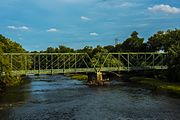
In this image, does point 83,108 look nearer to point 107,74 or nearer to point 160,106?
point 160,106

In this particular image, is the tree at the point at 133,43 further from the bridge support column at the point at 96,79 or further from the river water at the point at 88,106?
the river water at the point at 88,106

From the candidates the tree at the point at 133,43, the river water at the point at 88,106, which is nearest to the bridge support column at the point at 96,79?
the river water at the point at 88,106

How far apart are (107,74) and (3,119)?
116 m

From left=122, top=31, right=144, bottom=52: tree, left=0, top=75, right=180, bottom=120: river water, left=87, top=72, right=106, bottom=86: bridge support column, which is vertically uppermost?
left=122, top=31, right=144, bottom=52: tree

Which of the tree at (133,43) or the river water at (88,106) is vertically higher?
the tree at (133,43)

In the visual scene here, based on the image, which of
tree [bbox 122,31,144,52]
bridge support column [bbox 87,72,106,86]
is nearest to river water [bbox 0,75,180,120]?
bridge support column [bbox 87,72,106,86]

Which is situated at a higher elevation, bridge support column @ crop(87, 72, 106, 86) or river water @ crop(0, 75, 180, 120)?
bridge support column @ crop(87, 72, 106, 86)

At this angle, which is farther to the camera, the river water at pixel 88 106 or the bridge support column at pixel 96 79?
the bridge support column at pixel 96 79

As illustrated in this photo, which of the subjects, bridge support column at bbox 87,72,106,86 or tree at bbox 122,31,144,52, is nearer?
bridge support column at bbox 87,72,106,86

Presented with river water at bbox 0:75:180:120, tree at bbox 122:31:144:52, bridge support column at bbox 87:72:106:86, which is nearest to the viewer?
river water at bbox 0:75:180:120

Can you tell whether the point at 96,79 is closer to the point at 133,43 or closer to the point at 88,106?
the point at 133,43

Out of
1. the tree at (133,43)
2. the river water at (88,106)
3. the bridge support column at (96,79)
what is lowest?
the river water at (88,106)

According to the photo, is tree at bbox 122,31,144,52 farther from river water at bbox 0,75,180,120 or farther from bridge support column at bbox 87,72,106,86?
river water at bbox 0,75,180,120

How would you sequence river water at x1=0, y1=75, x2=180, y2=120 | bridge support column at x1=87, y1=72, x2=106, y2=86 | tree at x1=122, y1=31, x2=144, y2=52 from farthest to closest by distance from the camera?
tree at x1=122, y1=31, x2=144, y2=52
bridge support column at x1=87, y1=72, x2=106, y2=86
river water at x1=0, y1=75, x2=180, y2=120
